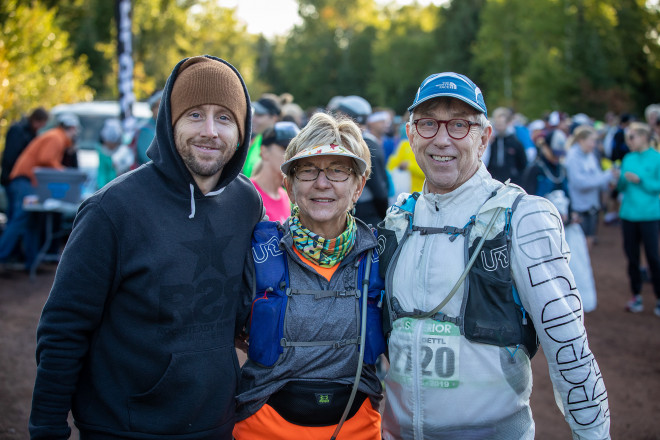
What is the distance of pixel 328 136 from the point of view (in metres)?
2.55

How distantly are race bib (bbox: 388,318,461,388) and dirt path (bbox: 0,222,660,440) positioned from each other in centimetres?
253

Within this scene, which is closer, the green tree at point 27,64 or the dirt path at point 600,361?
the dirt path at point 600,361

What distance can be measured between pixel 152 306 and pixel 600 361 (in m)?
5.17

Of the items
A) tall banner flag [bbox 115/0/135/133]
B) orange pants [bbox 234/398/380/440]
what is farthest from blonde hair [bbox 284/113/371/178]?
tall banner flag [bbox 115/0/135/133]

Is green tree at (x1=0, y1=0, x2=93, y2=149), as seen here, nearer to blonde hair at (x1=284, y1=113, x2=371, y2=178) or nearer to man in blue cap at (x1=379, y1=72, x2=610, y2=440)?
blonde hair at (x1=284, y1=113, x2=371, y2=178)

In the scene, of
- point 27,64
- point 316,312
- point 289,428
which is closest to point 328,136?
point 316,312

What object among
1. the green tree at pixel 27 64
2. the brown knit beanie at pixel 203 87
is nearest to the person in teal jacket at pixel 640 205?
the brown knit beanie at pixel 203 87

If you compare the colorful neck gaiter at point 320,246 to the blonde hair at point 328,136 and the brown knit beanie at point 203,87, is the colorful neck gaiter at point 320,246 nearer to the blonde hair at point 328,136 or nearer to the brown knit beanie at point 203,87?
the blonde hair at point 328,136

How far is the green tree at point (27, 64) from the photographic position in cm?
1163

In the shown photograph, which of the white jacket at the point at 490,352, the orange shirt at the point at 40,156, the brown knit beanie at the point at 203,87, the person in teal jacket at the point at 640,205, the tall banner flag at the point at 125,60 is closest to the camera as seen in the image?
the white jacket at the point at 490,352

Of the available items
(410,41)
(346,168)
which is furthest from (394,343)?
(410,41)

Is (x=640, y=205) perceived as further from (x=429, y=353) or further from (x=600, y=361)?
(x=429, y=353)

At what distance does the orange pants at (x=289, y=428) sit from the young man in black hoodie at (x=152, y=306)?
0.09 meters

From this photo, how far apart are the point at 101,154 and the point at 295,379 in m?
6.09
